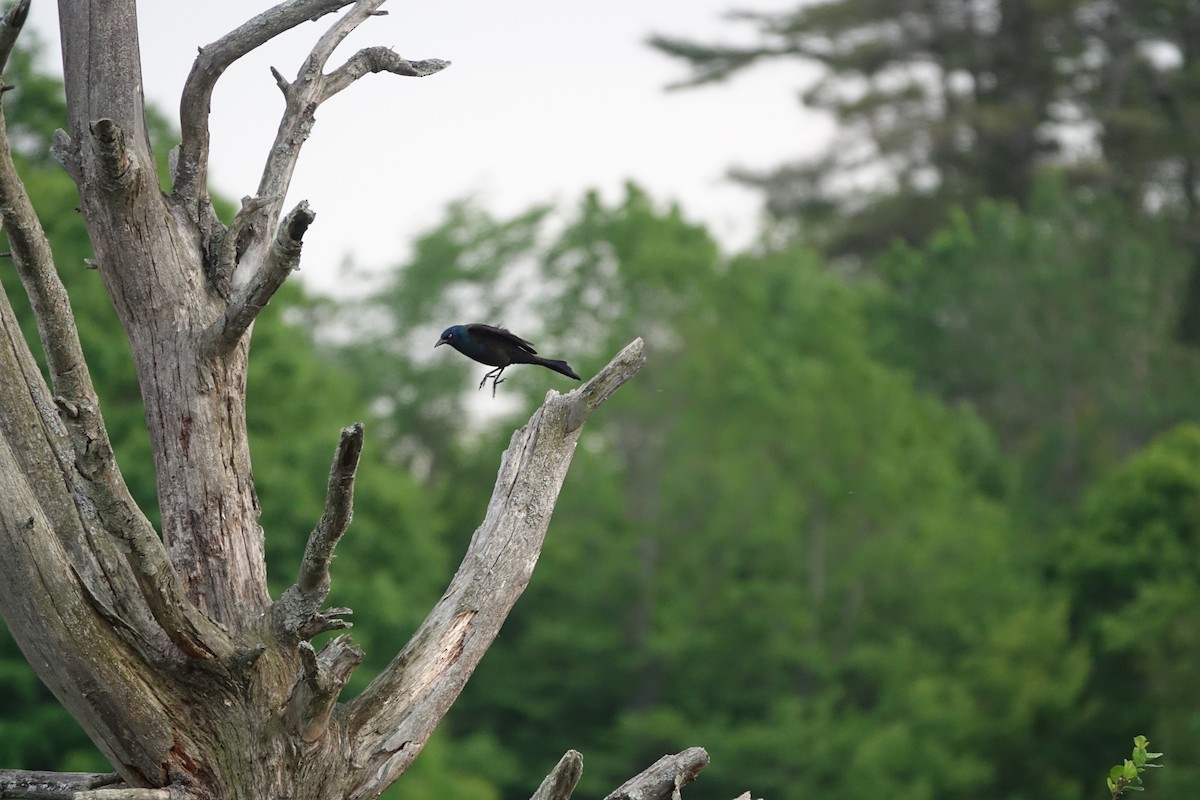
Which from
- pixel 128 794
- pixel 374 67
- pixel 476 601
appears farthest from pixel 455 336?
pixel 128 794

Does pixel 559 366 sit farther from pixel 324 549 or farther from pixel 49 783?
pixel 49 783

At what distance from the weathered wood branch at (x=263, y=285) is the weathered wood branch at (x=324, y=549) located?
0.70 m

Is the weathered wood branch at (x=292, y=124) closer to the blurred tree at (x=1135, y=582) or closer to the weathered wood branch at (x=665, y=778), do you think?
the weathered wood branch at (x=665, y=778)

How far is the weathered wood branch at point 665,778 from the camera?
15.2 feet

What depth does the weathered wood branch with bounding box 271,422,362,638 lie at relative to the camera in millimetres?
3939

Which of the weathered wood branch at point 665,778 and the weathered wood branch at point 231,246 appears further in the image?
the weathered wood branch at point 231,246

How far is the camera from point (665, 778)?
4.69 meters

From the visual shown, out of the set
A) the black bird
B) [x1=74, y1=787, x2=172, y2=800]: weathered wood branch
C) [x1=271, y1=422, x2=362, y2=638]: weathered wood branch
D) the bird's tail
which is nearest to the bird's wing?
the black bird

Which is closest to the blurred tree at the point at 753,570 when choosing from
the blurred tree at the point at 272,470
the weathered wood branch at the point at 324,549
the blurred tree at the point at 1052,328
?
the blurred tree at the point at 1052,328

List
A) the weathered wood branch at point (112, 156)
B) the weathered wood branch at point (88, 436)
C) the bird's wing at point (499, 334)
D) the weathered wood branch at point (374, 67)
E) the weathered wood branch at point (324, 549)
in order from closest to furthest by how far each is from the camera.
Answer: the weathered wood branch at point (324, 549) < the weathered wood branch at point (88, 436) < the weathered wood branch at point (112, 156) < the bird's wing at point (499, 334) < the weathered wood branch at point (374, 67)

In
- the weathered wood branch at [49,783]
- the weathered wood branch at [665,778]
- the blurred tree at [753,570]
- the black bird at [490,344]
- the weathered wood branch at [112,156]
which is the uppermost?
the weathered wood branch at [112,156]

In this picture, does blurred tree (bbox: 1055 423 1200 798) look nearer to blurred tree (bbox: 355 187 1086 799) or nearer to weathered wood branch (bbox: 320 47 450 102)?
blurred tree (bbox: 355 187 1086 799)

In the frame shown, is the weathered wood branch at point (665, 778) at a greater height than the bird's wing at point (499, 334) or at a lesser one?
lesser

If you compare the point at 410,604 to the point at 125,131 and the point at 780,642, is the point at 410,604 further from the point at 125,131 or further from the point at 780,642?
the point at 125,131
